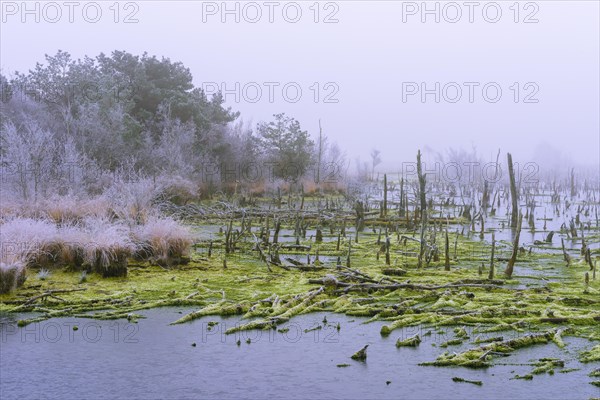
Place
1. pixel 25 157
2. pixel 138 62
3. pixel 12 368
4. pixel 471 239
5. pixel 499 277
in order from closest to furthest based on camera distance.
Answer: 1. pixel 12 368
2. pixel 499 277
3. pixel 471 239
4. pixel 25 157
5. pixel 138 62

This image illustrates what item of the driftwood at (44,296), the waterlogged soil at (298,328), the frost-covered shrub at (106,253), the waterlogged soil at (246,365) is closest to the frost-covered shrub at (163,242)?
the waterlogged soil at (298,328)

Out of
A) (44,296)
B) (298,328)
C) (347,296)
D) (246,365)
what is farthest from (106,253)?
(246,365)

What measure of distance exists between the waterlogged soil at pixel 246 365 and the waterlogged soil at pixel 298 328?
0.02 metres

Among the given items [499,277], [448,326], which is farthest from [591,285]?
[448,326]

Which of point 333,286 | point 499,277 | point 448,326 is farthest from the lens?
point 499,277

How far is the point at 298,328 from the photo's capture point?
9711 millimetres

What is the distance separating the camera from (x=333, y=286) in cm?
1191

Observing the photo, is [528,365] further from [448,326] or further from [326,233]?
[326,233]

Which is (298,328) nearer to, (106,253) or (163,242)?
(106,253)

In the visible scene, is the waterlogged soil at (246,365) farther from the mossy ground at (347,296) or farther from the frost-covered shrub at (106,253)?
the frost-covered shrub at (106,253)

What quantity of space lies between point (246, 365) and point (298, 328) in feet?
5.91

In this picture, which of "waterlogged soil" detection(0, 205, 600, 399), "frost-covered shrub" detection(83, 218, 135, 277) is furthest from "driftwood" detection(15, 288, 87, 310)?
"frost-covered shrub" detection(83, 218, 135, 277)

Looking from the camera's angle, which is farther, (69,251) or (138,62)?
(138,62)

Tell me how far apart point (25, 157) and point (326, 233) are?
10336mm
